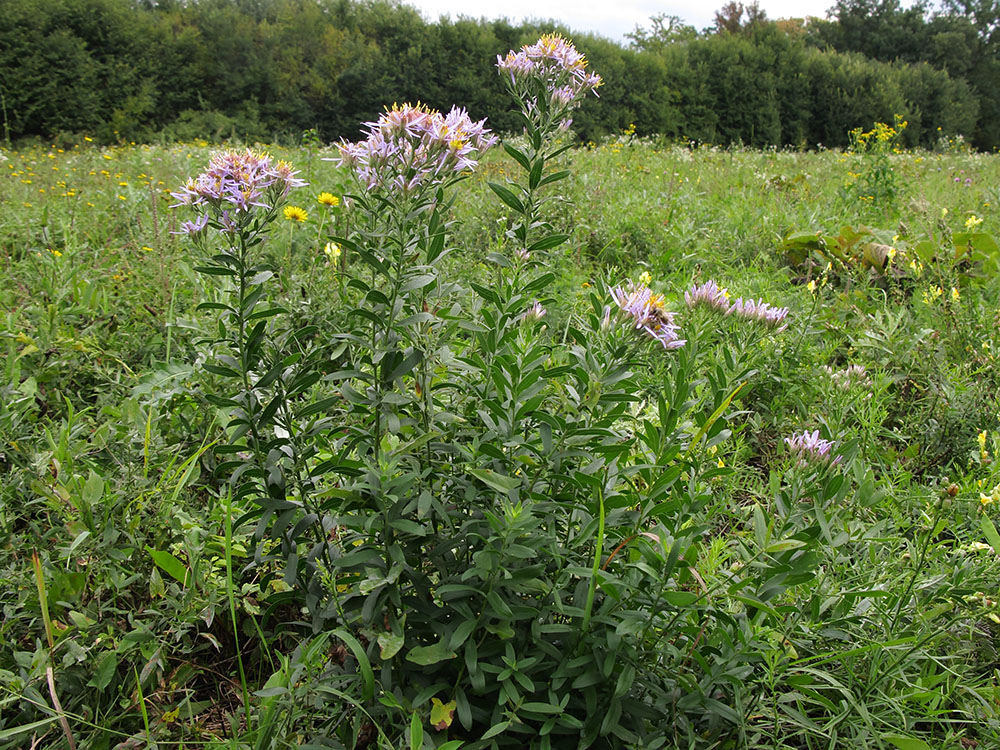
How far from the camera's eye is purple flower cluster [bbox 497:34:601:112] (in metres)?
1.36

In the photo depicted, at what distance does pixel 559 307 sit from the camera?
2734 millimetres

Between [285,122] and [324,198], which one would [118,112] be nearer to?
[285,122]

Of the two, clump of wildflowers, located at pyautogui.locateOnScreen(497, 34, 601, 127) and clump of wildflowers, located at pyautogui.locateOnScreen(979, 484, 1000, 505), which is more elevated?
clump of wildflowers, located at pyautogui.locateOnScreen(497, 34, 601, 127)

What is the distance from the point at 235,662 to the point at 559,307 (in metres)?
1.80

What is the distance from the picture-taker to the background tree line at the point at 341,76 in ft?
63.0

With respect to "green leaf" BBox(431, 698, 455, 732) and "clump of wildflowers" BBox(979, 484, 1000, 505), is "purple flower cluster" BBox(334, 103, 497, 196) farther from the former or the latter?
"clump of wildflowers" BBox(979, 484, 1000, 505)

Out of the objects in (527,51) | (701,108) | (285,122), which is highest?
(527,51)

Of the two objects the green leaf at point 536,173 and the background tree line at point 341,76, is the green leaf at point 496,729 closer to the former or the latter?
the green leaf at point 536,173

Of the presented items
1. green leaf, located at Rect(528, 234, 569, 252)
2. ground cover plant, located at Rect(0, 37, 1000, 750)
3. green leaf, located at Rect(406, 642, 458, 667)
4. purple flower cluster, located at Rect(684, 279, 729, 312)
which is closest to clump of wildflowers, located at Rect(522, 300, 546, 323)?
ground cover plant, located at Rect(0, 37, 1000, 750)

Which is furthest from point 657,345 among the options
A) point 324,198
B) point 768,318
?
point 324,198

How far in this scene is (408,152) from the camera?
1.16m

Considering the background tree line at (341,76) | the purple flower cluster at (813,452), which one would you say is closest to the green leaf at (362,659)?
the purple flower cluster at (813,452)

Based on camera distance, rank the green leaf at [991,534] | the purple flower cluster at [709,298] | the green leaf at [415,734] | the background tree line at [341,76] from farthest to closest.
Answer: the background tree line at [341,76], the purple flower cluster at [709,298], the green leaf at [991,534], the green leaf at [415,734]

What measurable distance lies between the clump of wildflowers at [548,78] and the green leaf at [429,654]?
1097 mm
